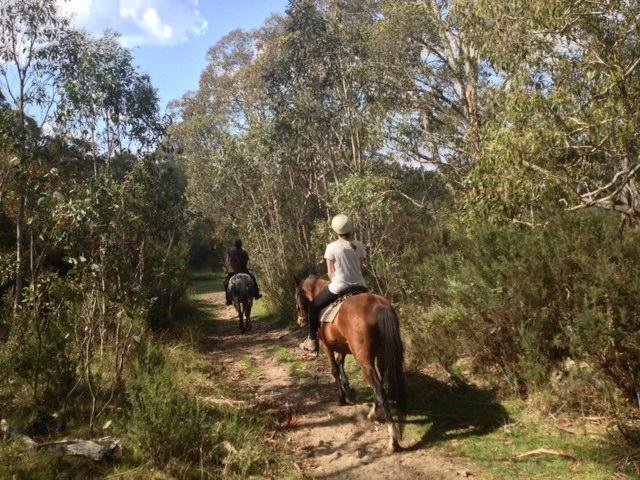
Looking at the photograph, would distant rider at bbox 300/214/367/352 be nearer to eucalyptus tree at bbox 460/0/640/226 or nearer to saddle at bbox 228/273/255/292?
eucalyptus tree at bbox 460/0/640/226

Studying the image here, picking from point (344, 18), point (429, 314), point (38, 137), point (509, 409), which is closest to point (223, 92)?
point (344, 18)

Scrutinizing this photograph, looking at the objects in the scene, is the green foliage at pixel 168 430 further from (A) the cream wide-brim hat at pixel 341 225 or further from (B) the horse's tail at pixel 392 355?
(A) the cream wide-brim hat at pixel 341 225

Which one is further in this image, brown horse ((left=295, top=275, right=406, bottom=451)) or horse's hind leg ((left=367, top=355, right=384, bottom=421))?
horse's hind leg ((left=367, top=355, right=384, bottom=421))

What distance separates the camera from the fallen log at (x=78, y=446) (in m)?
4.49

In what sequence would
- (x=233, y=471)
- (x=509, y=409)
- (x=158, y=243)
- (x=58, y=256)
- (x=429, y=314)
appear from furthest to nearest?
(x=158, y=243) → (x=58, y=256) → (x=429, y=314) → (x=509, y=409) → (x=233, y=471)

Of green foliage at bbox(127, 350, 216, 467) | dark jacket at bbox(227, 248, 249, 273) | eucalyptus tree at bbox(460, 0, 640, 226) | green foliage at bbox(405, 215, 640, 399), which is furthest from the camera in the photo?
dark jacket at bbox(227, 248, 249, 273)

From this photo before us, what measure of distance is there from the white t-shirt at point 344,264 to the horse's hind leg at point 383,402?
4.20ft

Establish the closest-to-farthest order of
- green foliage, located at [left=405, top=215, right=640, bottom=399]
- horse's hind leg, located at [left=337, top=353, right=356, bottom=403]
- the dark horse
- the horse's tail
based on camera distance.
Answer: green foliage, located at [left=405, top=215, right=640, bottom=399]
the horse's tail
horse's hind leg, located at [left=337, top=353, right=356, bottom=403]
the dark horse

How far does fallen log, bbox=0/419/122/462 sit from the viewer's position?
449cm

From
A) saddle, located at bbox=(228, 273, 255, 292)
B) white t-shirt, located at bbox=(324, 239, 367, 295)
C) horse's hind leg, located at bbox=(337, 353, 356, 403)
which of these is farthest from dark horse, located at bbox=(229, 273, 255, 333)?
white t-shirt, located at bbox=(324, 239, 367, 295)

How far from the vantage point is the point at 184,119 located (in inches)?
1351

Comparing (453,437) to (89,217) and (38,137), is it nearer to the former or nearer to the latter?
(89,217)

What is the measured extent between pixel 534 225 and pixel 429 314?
2.04 metres

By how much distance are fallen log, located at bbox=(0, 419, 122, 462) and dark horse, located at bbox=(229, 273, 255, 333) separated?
26.1ft
